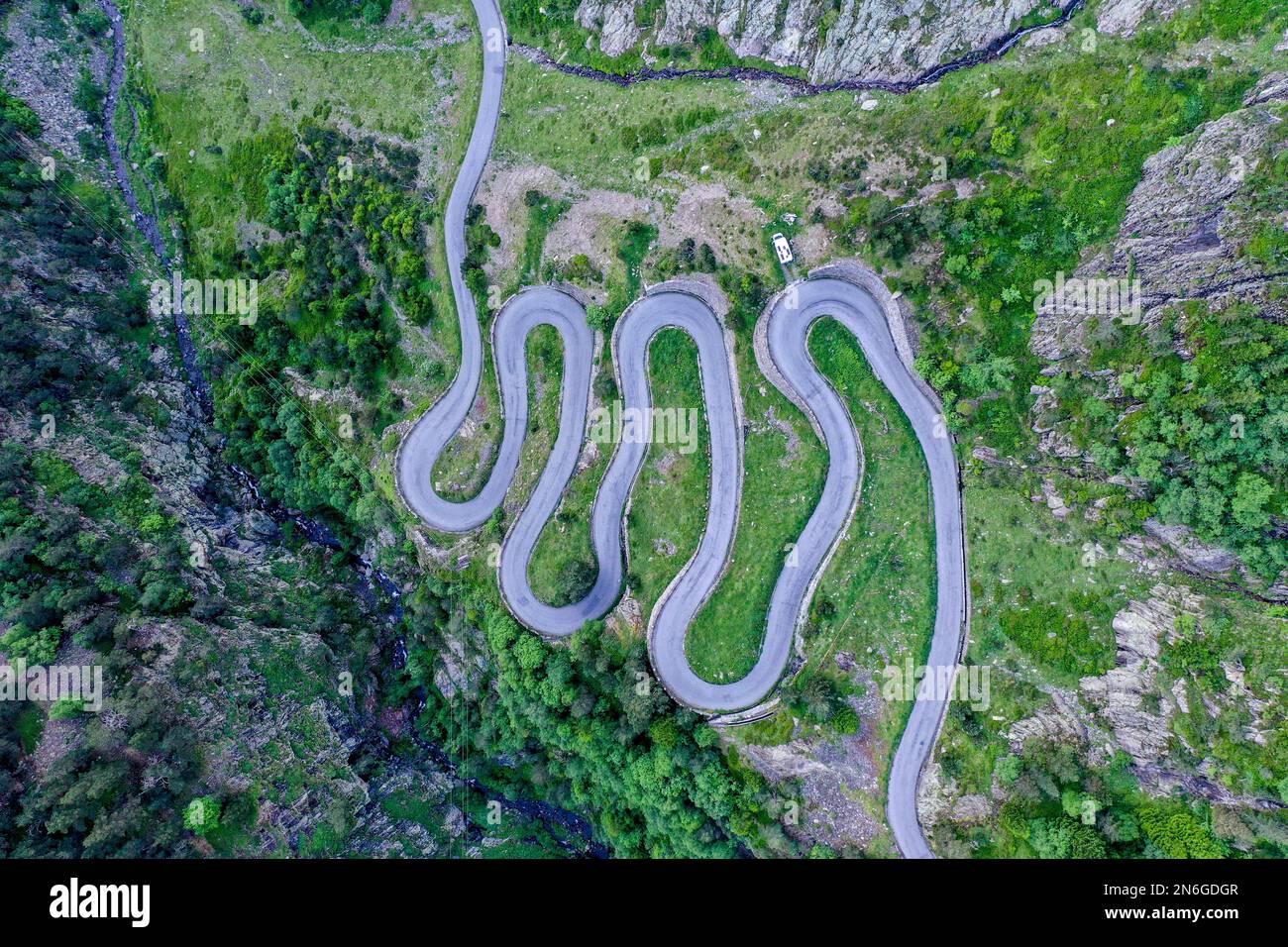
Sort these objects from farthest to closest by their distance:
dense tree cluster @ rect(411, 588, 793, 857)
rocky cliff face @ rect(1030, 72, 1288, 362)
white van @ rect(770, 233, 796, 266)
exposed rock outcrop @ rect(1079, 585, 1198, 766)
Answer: white van @ rect(770, 233, 796, 266)
dense tree cluster @ rect(411, 588, 793, 857)
exposed rock outcrop @ rect(1079, 585, 1198, 766)
rocky cliff face @ rect(1030, 72, 1288, 362)

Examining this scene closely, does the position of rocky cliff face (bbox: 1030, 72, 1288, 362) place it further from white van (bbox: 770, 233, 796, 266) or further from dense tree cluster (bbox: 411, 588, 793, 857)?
dense tree cluster (bbox: 411, 588, 793, 857)

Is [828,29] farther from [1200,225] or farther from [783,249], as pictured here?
[1200,225]

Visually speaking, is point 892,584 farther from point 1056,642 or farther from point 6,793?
point 6,793

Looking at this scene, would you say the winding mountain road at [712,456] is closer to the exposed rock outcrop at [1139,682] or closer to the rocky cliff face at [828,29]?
the exposed rock outcrop at [1139,682]

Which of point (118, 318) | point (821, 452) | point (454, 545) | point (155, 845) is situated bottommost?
point (155, 845)

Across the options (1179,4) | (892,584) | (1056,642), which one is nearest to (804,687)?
(892,584)

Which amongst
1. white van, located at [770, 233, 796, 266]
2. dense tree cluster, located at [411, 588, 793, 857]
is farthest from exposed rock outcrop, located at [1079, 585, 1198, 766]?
white van, located at [770, 233, 796, 266]

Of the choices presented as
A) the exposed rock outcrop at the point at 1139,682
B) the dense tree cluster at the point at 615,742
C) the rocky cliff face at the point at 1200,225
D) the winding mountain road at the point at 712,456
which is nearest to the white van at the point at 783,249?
the winding mountain road at the point at 712,456
